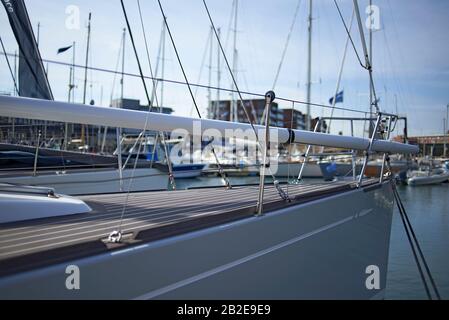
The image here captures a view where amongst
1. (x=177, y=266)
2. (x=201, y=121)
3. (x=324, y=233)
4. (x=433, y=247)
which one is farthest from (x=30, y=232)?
(x=433, y=247)

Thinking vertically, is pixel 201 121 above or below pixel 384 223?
above

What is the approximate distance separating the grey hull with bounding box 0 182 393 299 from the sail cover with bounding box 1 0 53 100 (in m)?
3.18

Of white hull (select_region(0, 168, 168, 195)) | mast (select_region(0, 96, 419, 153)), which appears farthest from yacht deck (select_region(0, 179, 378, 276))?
white hull (select_region(0, 168, 168, 195))

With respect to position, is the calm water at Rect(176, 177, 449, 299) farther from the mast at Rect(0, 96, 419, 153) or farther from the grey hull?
the mast at Rect(0, 96, 419, 153)

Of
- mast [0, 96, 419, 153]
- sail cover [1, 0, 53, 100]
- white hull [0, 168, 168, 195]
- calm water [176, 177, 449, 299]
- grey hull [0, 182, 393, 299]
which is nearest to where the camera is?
grey hull [0, 182, 393, 299]

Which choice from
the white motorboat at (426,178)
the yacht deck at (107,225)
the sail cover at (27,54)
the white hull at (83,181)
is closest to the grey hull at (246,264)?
the yacht deck at (107,225)

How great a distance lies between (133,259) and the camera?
76.7 inches

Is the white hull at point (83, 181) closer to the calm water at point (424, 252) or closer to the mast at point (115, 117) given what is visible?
the mast at point (115, 117)

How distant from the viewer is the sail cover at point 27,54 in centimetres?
441

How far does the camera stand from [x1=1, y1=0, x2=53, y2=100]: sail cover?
174 inches

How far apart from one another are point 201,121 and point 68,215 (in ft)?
4.15

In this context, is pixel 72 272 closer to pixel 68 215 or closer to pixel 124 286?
pixel 124 286

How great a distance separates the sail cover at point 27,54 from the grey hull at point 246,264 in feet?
10.4
